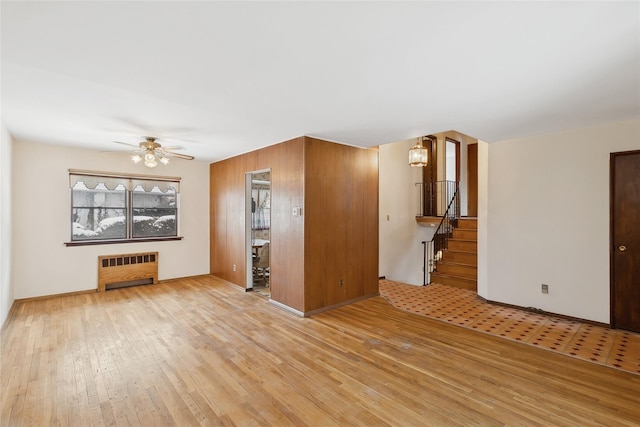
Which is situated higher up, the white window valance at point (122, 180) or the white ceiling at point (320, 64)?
the white ceiling at point (320, 64)

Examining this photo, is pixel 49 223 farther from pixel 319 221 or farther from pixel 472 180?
pixel 472 180

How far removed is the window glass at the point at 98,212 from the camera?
18.2ft

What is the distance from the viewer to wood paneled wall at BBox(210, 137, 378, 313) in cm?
445

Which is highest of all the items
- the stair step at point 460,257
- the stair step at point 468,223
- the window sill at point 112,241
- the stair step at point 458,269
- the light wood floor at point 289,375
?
the stair step at point 468,223

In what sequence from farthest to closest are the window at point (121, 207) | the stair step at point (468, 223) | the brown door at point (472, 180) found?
the brown door at point (472, 180), the stair step at point (468, 223), the window at point (121, 207)

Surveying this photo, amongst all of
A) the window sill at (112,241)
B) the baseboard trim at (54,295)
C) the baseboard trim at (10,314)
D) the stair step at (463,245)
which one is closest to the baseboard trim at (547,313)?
the stair step at (463,245)

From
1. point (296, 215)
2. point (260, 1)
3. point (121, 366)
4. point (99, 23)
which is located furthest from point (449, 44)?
point (121, 366)

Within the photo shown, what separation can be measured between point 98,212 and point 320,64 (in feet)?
18.5

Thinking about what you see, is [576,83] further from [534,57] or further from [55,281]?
[55,281]

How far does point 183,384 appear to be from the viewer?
8.67 ft

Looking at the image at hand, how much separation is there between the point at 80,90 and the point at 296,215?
111 inches

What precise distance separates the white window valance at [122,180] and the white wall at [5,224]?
101cm

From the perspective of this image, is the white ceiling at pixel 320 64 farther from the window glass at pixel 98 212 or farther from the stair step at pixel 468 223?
the stair step at pixel 468 223

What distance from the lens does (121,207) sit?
603cm
